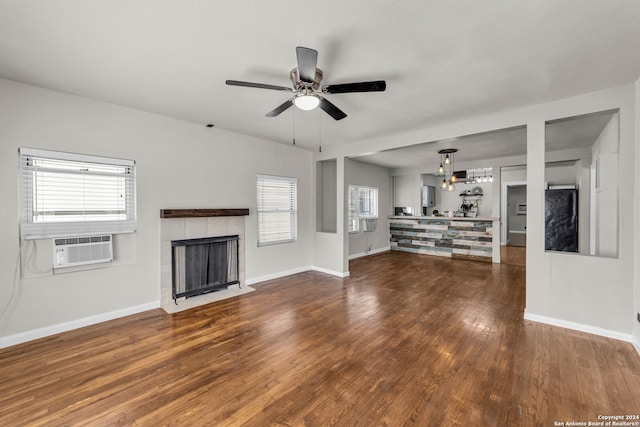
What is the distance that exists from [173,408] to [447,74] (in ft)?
11.7

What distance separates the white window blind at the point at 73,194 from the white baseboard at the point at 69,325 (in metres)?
1.01

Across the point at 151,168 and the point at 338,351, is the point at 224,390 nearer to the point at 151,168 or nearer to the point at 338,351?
the point at 338,351

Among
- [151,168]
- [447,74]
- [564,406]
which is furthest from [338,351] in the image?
[151,168]

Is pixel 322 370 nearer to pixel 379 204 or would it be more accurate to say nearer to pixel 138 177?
pixel 138 177

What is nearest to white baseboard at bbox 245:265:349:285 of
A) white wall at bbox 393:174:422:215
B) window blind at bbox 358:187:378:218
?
window blind at bbox 358:187:378:218

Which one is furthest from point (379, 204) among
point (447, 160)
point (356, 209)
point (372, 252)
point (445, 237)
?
point (447, 160)

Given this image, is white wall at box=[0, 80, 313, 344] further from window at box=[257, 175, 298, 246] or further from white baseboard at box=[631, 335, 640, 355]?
white baseboard at box=[631, 335, 640, 355]

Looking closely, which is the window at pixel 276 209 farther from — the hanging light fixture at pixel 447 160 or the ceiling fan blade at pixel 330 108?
the hanging light fixture at pixel 447 160

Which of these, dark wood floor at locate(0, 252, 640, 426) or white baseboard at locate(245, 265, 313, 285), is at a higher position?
white baseboard at locate(245, 265, 313, 285)

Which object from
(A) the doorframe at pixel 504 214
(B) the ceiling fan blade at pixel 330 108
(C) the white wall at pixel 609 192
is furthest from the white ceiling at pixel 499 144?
(A) the doorframe at pixel 504 214

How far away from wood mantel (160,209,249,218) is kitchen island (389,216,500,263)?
5.26m

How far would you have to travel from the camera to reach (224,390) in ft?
6.73

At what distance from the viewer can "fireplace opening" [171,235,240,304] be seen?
393cm

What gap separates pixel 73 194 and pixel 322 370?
3.38 metres
